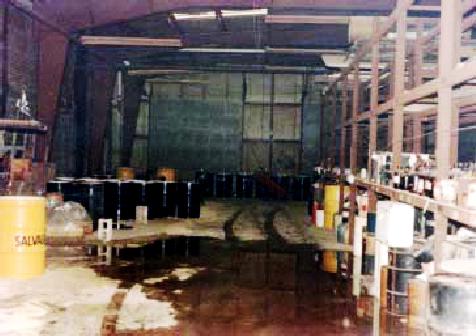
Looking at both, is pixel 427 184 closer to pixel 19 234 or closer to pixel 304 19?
pixel 19 234

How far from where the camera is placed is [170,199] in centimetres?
1474

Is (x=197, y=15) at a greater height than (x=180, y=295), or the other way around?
(x=197, y=15)

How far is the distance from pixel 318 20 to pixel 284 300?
7.16 meters

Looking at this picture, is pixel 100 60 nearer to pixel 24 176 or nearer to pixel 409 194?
pixel 24 176

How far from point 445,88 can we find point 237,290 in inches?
139

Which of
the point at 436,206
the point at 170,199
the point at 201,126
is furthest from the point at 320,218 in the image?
the point at 201,126

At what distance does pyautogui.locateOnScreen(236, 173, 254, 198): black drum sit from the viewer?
80.5 feet

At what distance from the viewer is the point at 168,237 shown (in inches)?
458

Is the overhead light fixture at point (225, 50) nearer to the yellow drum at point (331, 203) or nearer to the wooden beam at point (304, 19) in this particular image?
the wooden beam at point (304, 19)

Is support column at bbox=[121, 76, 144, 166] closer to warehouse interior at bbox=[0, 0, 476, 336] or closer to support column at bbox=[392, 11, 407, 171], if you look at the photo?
warehouse interior at bbox=[0, 0, 476, 336]

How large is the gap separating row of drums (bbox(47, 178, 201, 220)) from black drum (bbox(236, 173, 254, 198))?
9347 millimetres

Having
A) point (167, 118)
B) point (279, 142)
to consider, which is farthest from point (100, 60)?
point (279, 142)

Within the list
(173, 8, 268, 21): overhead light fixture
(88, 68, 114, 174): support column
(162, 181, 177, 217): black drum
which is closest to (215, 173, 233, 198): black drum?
(88, 68, 114, 174): support column

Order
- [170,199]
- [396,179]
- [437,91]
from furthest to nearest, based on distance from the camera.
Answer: [170,199]
[396,179]
[437,91]
